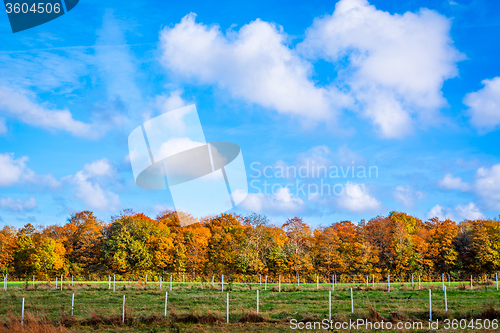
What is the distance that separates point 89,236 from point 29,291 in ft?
89.6

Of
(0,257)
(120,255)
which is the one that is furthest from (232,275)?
(0,257)

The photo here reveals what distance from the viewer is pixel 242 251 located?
59062mm

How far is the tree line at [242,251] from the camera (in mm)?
57688

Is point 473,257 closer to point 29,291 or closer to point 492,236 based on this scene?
point 492,236

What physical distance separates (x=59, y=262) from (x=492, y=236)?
65.8 metres

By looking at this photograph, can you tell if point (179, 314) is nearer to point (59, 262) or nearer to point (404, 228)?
point (59, 262)

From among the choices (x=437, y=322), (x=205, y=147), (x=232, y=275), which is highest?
(x=205, y=147)

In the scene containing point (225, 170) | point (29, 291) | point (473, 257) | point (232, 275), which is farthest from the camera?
point (473, 257)

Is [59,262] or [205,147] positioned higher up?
[205,147]

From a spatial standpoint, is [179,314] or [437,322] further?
[179,314]

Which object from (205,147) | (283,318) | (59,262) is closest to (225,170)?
(205,147)

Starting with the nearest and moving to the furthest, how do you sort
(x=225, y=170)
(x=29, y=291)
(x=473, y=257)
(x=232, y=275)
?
1. (x=225, y=170)
2. (x=29, y=291)
3. (x=232, y=275)
4. (x=473, y=257)

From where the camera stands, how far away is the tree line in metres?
57.7

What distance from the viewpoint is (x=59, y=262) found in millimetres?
57781
